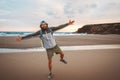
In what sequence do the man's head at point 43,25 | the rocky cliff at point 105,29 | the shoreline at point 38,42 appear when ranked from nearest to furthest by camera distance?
the man's head at point 43,25 → the shoreline at point 38,42 → the rocky cliff at point 105,29

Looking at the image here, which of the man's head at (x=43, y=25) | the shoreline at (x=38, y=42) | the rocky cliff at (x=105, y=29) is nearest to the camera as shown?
the man's head at (x=43, y=25)

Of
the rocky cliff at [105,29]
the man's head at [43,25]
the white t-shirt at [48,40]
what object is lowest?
the rocky cliff at [105,29]

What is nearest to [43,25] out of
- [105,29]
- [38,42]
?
[38,42]

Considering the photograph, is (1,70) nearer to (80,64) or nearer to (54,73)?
(54,73)

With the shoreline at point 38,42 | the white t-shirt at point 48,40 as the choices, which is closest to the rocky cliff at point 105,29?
the shoreline at point 38,42

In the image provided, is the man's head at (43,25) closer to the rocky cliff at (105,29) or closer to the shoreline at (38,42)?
the shoreline at (38,42)

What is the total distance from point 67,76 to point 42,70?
1.30 metres

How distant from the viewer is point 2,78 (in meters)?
6.50

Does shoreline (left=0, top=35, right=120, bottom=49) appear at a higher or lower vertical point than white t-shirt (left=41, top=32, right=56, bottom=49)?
lower

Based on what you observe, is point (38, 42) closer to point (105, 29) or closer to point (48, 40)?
point (48, 40)

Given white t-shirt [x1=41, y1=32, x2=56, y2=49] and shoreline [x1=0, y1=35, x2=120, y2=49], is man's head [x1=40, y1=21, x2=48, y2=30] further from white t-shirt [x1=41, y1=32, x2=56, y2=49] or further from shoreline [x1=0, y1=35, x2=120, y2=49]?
shoreline [x1=0, y1=35, x2=120, y2=49]

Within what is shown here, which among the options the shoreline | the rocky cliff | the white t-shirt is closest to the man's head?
the white t-shirt

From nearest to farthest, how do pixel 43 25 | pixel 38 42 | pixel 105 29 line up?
pixel 43 25, pixel 38 42, pixel 105 29

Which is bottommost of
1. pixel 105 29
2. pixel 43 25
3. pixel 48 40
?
pixel 105 29
